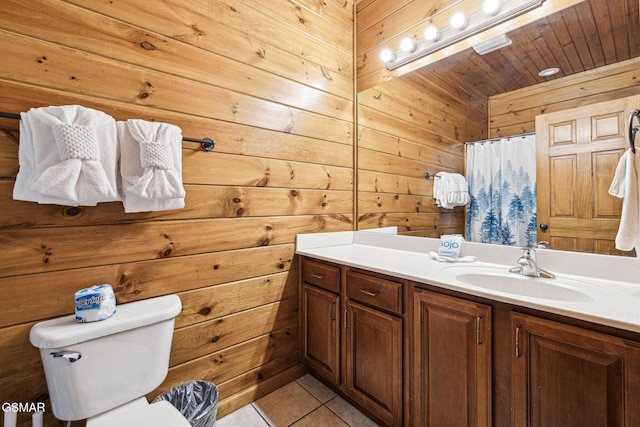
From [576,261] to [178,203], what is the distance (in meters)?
1.73

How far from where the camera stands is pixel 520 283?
1213 millimetres

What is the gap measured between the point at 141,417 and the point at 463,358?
116cm

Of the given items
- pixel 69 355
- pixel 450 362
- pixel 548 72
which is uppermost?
pixel 548 72

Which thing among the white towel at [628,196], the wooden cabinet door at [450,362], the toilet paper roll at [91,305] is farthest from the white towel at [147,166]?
the white towel at [628,196]

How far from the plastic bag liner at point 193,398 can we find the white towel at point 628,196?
1834 mm

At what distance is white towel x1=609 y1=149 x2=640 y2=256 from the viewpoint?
3.52 feet

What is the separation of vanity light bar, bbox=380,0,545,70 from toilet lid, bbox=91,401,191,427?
215 cm

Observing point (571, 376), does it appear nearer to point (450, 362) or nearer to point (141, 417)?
point (450, 362)

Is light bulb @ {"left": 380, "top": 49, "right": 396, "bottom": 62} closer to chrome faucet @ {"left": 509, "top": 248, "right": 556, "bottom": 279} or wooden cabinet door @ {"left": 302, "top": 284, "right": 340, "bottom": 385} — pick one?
chrome faucet @ {"left": 509, "top": 248, "right": 556, "bottom": 279}

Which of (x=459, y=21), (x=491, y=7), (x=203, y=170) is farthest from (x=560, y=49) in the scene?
(x=203, y=170)

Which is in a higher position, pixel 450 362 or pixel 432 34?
pixel 432 34

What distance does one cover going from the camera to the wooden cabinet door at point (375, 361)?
4.17 feet

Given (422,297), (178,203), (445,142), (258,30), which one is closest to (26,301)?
(178,203)

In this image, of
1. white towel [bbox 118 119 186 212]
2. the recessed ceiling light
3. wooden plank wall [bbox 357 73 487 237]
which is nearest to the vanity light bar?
wooden plank wall [bbox 357 73 487 237]
